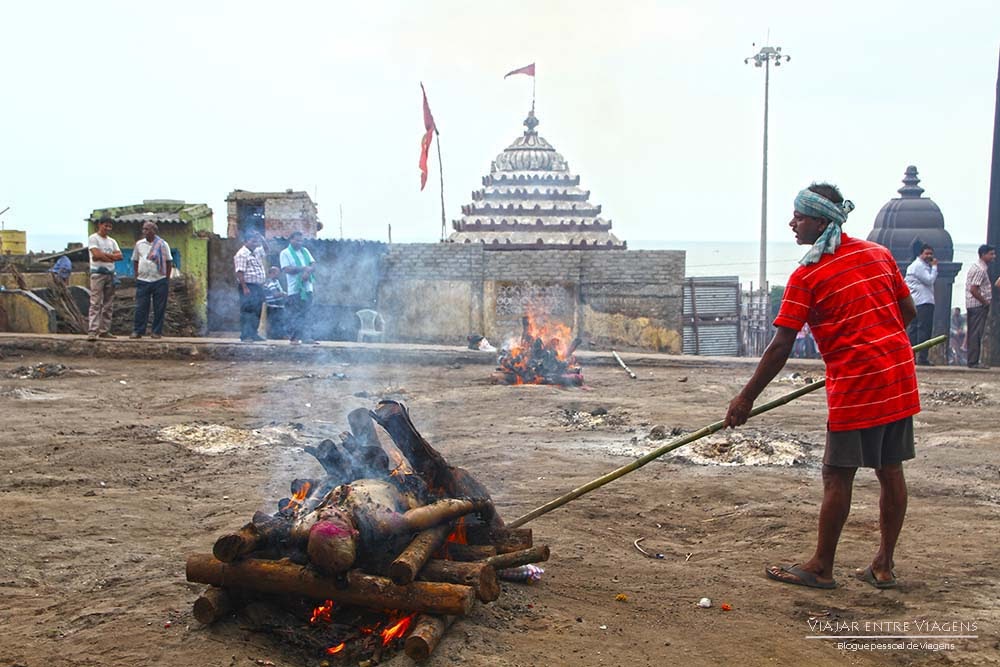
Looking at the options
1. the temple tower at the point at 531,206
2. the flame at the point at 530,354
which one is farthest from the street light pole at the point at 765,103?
the flame at the point at 530,354

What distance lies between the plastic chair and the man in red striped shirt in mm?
12405

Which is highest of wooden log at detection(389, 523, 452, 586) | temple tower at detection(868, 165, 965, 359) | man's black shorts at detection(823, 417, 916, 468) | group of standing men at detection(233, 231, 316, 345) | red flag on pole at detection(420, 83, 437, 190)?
red flag on pole at detection(420, 83, 437, 190)

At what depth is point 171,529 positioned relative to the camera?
4609 millimetres

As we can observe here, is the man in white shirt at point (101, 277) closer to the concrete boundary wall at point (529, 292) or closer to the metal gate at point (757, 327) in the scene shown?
the concrete boundary wall at point (529, 292)

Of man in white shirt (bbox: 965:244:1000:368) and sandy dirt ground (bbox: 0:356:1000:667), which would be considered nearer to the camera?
sandy dirt ground (bbox: 0:356:1000:667)

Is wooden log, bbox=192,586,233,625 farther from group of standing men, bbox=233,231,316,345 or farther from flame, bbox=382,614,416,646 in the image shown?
group of standing men, bbox=233,231,316,345

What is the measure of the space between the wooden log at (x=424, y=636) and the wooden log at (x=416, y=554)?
150 mm

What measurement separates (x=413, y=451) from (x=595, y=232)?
2214 centimetres

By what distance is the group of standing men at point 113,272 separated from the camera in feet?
39.3

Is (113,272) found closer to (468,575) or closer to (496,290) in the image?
(496,290)

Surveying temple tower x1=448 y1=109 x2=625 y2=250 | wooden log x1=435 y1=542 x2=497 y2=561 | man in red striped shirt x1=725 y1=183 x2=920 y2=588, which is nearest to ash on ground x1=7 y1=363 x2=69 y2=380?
wooden log x1=435 y1=542 x2=497 y2=561

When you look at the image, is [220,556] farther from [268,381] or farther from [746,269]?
[746,269]

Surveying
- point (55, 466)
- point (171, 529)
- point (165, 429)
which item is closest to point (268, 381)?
point (165, 429)

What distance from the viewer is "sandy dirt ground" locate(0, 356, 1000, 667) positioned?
128 inches
